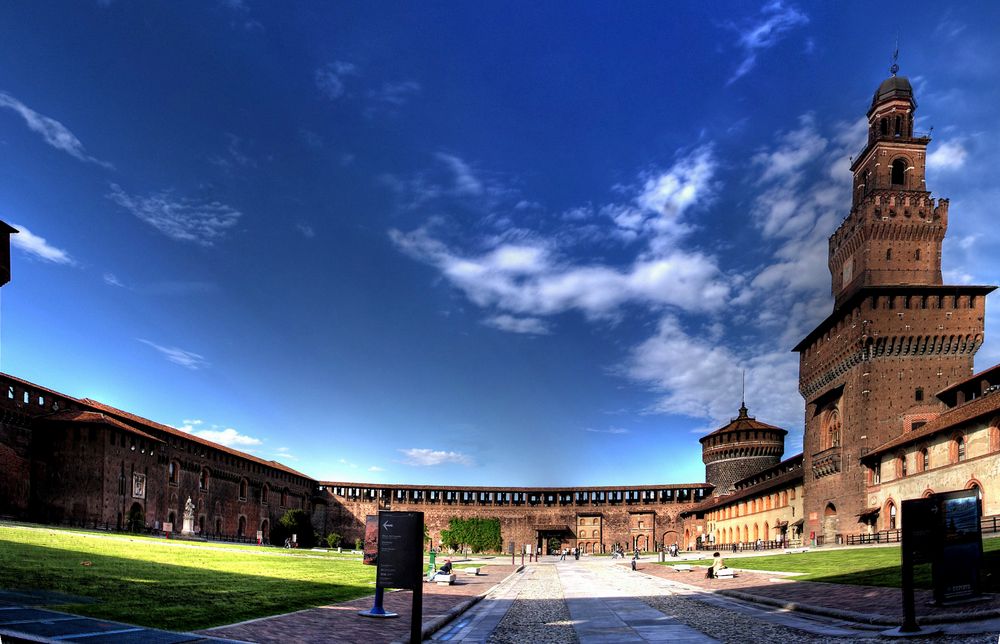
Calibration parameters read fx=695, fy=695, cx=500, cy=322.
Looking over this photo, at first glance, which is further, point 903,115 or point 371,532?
point 903,115

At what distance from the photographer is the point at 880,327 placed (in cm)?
4053

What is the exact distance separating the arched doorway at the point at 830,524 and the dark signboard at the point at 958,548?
34.2 m

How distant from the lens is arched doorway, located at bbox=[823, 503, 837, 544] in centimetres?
4238

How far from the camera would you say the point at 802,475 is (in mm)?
48062

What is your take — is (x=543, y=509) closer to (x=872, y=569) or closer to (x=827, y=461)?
(x=827, y=461)

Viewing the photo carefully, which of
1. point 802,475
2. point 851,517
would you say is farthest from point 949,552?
point 802,475

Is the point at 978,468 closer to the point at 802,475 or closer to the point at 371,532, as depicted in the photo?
the point at 802,475

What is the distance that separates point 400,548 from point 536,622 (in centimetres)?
422

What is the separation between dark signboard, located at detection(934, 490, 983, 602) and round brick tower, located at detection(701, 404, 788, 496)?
206ft

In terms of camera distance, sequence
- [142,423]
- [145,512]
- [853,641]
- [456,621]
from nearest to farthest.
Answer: [853,641] < [456,621] < [145,512] < [142,423]

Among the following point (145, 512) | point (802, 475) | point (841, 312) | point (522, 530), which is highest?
point (841, 312)

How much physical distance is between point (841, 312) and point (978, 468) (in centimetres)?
1632

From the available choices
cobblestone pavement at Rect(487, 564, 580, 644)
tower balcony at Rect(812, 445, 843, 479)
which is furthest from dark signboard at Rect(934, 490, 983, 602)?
tower balcony at Rect(812, 445, 843, 479)

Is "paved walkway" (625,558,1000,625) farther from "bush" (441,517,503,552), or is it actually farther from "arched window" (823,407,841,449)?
"bush" (441,517,503,552)
